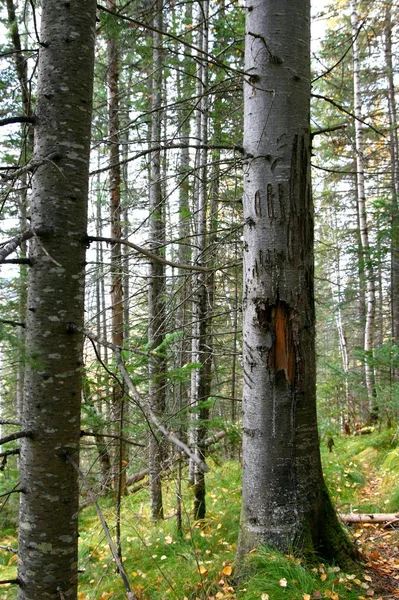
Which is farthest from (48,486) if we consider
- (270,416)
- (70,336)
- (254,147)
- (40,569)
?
(254,147)

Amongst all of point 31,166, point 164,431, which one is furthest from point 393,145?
point 164,431

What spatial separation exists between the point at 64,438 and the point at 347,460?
7.12 meters

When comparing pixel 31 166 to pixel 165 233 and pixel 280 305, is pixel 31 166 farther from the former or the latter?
pixel 165 233

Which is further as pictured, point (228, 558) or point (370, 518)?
point (370, 518)

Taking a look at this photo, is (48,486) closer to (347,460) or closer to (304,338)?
(304,338)

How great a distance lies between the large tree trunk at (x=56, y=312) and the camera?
1835 mm

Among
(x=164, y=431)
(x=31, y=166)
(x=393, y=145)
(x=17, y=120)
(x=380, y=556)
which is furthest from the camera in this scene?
(x=393, y=145)

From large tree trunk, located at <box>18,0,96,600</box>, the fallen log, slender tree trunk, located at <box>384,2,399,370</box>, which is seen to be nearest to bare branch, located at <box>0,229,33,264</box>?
large tree trunk, located at <box>18,0,96,600</box>

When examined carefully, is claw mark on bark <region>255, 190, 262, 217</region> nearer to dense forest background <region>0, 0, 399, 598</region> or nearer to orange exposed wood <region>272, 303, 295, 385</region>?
dense forest background <region>0, 0, 399, 598</region>

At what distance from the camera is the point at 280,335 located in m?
3.02

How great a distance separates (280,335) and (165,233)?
2725 mm

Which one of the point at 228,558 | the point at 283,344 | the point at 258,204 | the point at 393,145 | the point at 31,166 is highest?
the point at 393,145

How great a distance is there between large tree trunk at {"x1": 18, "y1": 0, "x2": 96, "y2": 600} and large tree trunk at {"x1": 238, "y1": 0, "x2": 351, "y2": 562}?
1475mm

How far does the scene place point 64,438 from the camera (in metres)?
1.87
